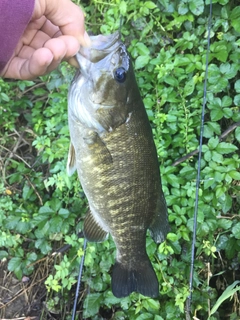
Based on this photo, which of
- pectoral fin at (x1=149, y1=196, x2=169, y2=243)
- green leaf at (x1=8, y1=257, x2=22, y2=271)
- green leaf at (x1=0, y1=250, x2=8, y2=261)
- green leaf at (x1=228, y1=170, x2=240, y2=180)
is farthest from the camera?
green leaf at (x1=0, y1=250, x2=8, y2=261)

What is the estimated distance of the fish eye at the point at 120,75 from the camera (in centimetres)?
161

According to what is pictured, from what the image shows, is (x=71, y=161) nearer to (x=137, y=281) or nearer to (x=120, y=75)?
(x=120, y=75)

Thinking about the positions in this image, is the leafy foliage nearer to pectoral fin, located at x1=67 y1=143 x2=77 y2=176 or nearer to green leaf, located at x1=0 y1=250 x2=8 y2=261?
green leaf, located at x1=0 y1=250 x2=8 y2=261

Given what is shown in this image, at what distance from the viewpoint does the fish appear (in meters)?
1.62

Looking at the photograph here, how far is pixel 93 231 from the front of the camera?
75.6 inches

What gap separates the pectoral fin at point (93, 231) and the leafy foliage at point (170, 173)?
0.51 m

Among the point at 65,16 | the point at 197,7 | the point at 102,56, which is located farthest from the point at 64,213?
the point at 197,7

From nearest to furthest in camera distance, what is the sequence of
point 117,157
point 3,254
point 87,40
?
point 87,40 → point 117,157 → point 3,254

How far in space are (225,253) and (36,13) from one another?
184cm

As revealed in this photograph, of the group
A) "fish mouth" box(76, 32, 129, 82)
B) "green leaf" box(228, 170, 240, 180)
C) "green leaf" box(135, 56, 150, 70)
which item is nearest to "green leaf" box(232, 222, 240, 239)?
"green leaf" box(228, 170, 240, 180)

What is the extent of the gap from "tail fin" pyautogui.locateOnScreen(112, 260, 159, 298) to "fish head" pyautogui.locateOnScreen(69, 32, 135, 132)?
2.43ft

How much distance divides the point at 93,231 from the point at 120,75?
0.79m

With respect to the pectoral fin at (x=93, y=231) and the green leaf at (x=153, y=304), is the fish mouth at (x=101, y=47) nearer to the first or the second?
the pectoral fin at (x=93, y=231)

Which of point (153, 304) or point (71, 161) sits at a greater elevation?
point (71, 161)
